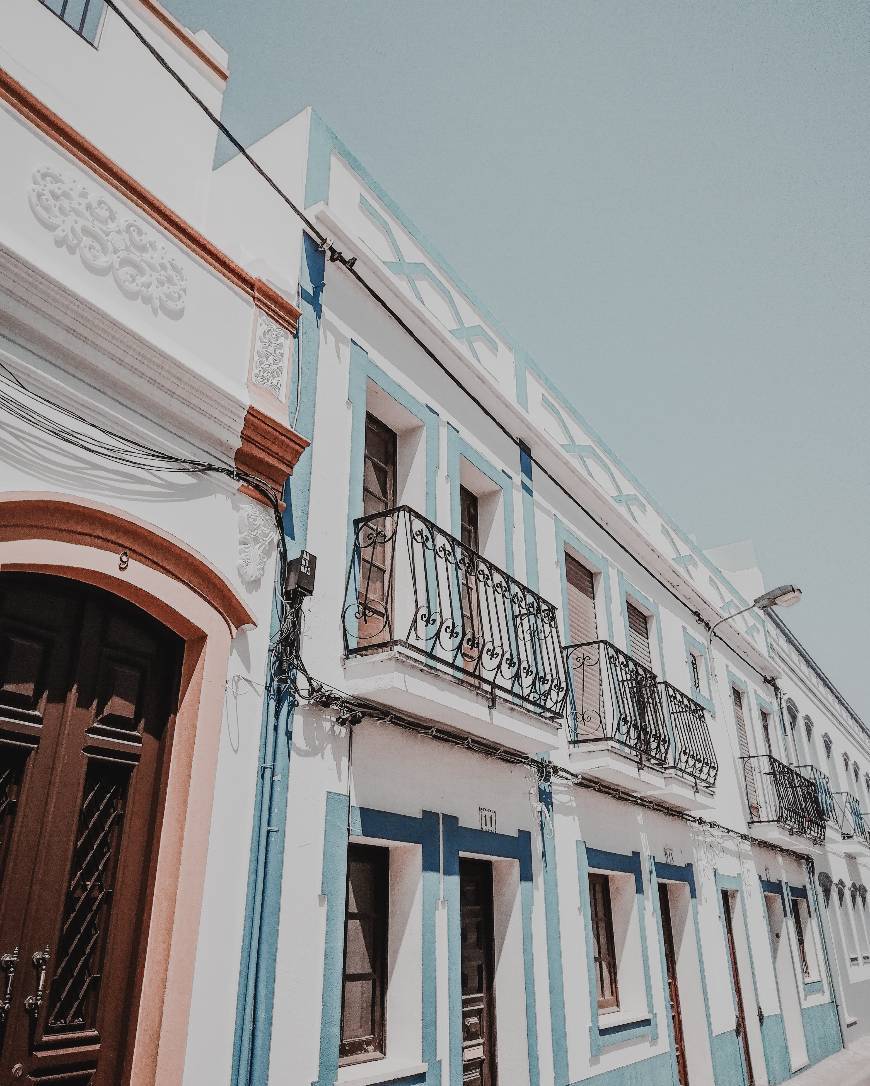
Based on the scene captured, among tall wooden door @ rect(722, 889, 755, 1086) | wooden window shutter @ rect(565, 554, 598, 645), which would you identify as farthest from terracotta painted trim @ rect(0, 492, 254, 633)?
tall wooden door @ rect(722, 889, 755, 1086)

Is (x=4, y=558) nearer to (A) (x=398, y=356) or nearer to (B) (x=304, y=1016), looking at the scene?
(B) (x=304, y=1016)

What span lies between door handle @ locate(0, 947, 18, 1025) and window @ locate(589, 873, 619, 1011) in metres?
5.64

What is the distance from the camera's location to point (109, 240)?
4250 mm

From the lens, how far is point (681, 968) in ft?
29.8

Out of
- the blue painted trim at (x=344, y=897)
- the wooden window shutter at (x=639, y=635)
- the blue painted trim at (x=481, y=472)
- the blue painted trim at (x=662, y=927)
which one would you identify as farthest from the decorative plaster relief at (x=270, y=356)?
the blue painted trim at (x=662, y=927)

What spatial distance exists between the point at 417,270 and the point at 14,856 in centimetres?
572

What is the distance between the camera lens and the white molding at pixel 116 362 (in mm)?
3740

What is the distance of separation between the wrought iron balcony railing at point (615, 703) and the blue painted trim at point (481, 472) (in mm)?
1292

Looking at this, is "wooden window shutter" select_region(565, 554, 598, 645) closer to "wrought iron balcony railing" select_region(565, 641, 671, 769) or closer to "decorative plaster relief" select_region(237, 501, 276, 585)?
"wrought iron balcony railing" select_region(565, 641, 671, 769)

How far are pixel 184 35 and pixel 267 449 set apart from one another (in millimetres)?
3171

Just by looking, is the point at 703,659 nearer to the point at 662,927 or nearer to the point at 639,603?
the point at 639,603

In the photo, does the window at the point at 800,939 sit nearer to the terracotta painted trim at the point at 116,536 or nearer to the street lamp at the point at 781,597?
the street lamp at the point at 781,597

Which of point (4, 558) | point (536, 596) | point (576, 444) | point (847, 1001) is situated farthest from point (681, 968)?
point (4, 558)

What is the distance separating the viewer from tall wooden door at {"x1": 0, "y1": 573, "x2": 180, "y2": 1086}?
3.31m
